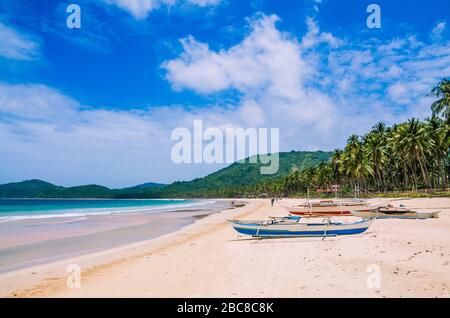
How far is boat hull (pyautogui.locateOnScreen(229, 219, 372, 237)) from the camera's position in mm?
15656

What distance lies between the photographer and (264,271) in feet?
31.2

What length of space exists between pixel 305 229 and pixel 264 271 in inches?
268

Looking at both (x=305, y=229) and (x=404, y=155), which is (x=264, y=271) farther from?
(x=404, y=155)

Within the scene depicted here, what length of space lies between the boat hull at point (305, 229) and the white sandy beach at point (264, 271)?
2.38 ft

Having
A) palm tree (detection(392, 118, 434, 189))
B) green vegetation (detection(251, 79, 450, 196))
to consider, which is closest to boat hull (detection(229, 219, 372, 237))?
green vegetation (detection(251, 79, 450, 196))

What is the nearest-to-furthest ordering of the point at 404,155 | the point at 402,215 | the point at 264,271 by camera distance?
1. the point at 264,271
2. the point at 402,215
3. the point at 404,155

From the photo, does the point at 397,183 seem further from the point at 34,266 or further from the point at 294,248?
the point at 34,266

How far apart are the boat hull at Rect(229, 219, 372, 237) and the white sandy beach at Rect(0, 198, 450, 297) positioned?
0.73 metres

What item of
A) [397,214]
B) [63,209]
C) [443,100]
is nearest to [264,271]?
[397,214]

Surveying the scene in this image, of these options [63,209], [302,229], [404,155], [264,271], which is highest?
[404,155]

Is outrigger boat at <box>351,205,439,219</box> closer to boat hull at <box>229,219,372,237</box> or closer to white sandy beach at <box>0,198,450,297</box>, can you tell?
boat hull at <box>229,219,372,237</box>

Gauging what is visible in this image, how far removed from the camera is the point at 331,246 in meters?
13.2
